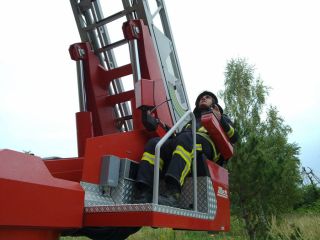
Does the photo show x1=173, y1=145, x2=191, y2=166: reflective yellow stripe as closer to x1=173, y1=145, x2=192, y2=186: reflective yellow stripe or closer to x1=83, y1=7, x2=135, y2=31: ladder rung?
x1=173, y1=145, x2=192, y2=186: reflective yellow stripe

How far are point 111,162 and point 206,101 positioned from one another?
5.59 ft

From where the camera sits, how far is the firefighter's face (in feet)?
15.2

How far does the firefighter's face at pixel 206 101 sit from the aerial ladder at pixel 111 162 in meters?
0.27

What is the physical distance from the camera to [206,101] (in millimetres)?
4656

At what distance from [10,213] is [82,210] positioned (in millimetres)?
639

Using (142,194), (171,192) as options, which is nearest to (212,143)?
(171,192)

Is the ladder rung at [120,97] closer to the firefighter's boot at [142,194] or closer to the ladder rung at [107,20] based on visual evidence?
the ladder rung at [107,20]

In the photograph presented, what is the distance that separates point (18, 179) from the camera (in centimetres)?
237

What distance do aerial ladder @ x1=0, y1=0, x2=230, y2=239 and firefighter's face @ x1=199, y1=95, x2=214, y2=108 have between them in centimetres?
27

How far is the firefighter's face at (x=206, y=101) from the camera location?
462 cm

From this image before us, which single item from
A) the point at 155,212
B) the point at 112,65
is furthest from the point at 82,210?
the point at 112,65

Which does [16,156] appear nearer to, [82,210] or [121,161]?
[82,210]

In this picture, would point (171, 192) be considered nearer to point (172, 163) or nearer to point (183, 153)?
point (172, 163)

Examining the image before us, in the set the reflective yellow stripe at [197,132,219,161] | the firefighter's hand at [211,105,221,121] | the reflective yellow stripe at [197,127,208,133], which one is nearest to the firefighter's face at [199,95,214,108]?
the firefighter's hand at [211,105,221,121]
